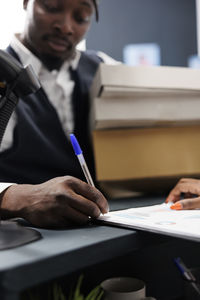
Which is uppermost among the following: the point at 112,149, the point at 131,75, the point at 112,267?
the point at 131,75

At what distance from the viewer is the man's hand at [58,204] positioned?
1.47 ft

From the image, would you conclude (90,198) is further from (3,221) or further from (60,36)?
(60,36)

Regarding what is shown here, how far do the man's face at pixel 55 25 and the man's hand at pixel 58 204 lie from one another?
0.50 metres

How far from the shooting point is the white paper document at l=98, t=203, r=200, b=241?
0.39m

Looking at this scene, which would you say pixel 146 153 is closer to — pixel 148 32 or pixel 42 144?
pixel 42 144

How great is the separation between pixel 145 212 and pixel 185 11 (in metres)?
1.89

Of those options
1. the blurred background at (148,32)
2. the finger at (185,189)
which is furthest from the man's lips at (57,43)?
the blurred background at (148,32)

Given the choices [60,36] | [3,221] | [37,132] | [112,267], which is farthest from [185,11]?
[3,221]

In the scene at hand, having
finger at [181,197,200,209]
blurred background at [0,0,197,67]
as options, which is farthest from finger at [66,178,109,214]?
blurred background at [0,0,197,67]

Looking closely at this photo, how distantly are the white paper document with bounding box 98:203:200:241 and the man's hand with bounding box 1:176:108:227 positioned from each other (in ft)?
0.12

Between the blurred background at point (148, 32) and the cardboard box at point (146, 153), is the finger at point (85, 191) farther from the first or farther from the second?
the blurred background at point (148, 32)

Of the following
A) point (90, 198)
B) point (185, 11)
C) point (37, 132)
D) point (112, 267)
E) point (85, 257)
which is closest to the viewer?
point (85, 257)

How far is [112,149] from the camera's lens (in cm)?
78

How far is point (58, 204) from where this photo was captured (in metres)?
0.45
